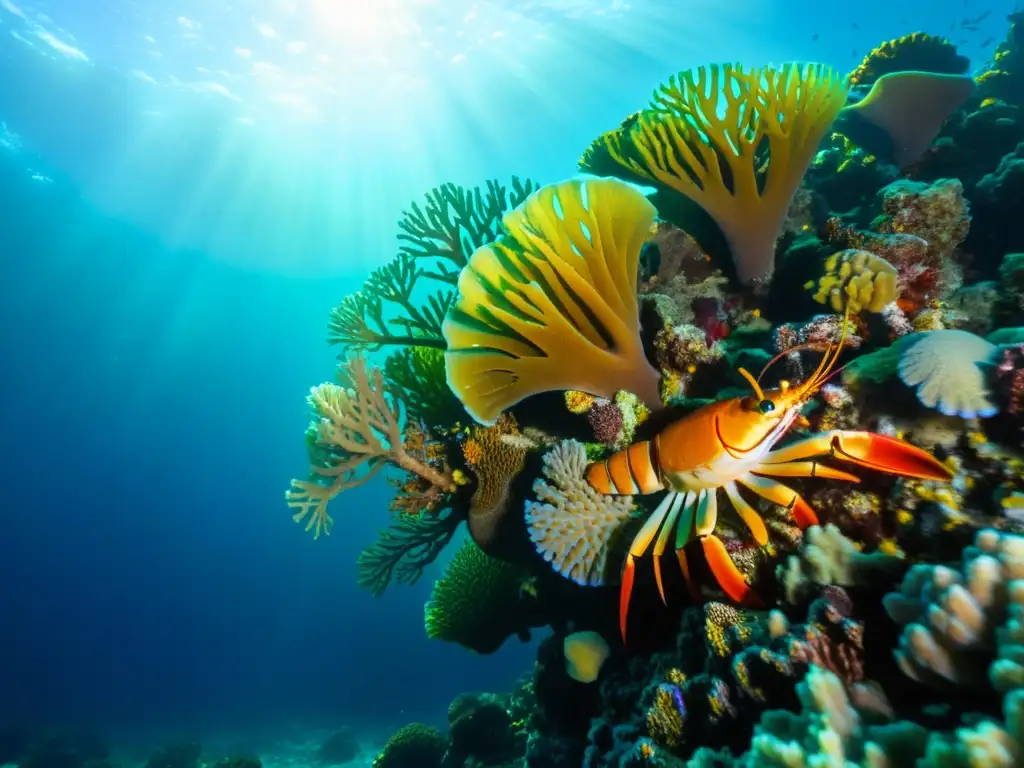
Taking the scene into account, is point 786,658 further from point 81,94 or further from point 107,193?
point 107,193

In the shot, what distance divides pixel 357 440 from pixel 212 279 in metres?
83.6

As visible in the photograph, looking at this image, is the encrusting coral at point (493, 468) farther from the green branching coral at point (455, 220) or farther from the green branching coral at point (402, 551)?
the green branching coral at point (455, 220)

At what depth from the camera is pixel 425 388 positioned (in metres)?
4.24

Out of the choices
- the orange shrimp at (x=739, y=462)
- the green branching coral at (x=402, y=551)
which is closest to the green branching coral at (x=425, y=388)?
the green branching coral at (x=402, y=551)

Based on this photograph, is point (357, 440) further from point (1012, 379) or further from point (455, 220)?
point (1012, 379)

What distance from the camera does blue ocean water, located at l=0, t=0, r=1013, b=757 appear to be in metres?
30.8

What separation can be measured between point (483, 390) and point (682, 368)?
1501 millimetres

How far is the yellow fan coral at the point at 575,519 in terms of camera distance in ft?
10.5

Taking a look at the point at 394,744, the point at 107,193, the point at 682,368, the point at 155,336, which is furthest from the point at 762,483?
the point at 155,336

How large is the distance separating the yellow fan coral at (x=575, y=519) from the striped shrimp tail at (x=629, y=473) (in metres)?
0.09

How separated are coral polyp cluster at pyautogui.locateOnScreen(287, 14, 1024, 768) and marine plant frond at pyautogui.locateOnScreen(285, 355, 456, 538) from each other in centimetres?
3

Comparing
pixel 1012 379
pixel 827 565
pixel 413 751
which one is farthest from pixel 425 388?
pixel 413 751

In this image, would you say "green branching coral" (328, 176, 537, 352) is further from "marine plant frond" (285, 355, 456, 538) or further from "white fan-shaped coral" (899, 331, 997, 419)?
"white fan-shaped coral" (899, 331, 997, 419)

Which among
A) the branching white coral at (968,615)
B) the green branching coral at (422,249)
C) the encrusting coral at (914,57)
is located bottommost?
the branching white coral at (968,615)
